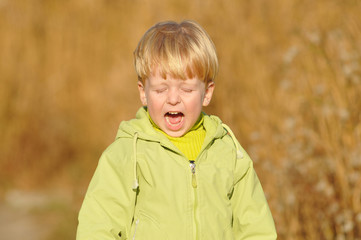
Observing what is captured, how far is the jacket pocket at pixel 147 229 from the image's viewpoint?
7.86 feet

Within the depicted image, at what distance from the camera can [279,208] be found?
443cm

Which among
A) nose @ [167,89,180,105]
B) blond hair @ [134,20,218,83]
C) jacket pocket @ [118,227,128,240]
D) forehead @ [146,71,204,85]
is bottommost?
jacket pocket @ [118,227,128,240]

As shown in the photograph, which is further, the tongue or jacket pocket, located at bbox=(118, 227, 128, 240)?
the tongue

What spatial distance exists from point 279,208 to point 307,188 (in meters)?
0.25

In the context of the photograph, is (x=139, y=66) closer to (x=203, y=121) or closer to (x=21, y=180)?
(x=203, y=121)

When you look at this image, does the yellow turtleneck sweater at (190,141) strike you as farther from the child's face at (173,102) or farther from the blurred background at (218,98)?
the blurred background at (218,98)

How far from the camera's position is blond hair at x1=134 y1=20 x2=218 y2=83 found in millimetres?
2488

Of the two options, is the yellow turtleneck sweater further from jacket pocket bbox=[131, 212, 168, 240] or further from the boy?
jacket pocket bbox=[131, 212, 168, 240]

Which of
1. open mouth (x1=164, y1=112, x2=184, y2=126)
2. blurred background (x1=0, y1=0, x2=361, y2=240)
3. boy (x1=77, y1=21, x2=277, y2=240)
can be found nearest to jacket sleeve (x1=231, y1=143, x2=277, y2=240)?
boy (x1=77, y1=21, x2=277, y2=240)

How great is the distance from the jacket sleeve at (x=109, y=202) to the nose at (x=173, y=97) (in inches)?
10.5

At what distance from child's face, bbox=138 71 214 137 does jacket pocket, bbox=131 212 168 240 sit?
0.36 m

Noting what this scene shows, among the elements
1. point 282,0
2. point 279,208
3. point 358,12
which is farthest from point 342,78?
point 282,0

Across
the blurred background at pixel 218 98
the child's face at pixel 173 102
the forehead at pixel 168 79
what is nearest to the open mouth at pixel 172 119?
the child's face at pixel 173 102

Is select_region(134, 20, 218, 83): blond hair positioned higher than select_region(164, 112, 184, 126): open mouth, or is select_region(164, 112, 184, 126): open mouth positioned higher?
select_region(134, 20, 218, 83): blond hair
